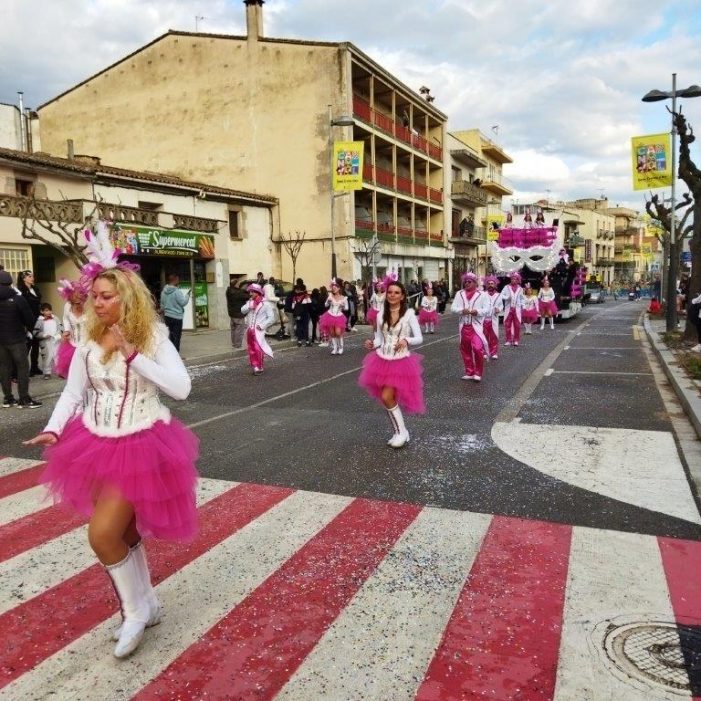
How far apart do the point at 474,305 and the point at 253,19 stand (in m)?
27.7

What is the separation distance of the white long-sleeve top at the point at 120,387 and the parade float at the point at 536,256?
78.6 ft

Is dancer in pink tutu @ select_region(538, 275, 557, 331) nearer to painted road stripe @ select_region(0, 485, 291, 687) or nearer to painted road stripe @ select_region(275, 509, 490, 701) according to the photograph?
painted road stripe @ select_region(275, 509, 490, 701)

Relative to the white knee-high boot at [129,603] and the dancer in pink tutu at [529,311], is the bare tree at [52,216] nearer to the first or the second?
the dancer in pink tutu at [529,311]

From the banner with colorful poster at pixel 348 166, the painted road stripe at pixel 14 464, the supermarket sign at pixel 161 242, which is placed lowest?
the painted road stripe at pixel 14 464

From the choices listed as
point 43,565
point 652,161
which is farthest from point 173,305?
point 652,161

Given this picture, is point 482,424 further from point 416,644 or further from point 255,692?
point 255,692

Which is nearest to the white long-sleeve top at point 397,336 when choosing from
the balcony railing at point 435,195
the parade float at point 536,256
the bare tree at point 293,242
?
the parade float at point 536,256

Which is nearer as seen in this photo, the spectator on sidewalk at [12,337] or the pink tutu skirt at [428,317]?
the spectator on sidewalk at [12,337]

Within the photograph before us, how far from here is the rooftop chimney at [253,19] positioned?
1270 inches

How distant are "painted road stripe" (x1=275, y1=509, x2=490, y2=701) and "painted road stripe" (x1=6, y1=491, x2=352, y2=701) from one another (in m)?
0.45

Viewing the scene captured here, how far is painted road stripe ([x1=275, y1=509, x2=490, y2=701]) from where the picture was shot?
275 cm

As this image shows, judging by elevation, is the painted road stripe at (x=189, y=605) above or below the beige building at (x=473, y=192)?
below

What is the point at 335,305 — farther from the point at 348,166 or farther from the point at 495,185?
the point at 495,185

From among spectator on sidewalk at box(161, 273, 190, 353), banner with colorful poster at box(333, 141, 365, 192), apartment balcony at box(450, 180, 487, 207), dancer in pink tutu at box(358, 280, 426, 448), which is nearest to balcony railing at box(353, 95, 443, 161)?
apartment balcony at box(450, 180, 487, 207)
